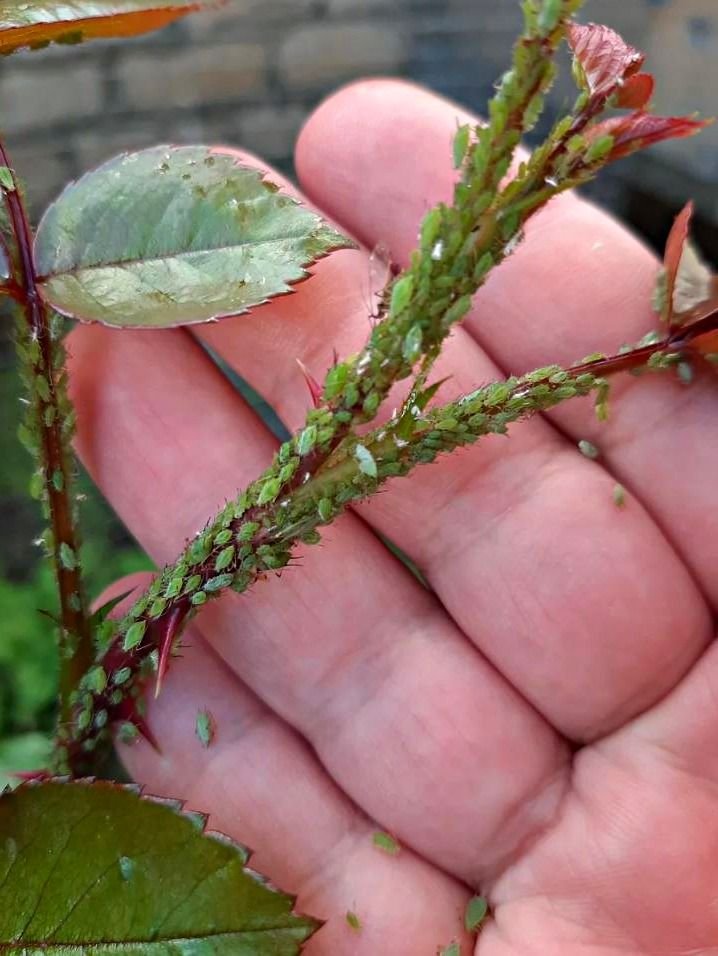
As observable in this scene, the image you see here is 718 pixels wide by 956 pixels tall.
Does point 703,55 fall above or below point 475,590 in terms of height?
above

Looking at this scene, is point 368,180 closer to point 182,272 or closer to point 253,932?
point 182,272

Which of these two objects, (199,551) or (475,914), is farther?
(475,914)

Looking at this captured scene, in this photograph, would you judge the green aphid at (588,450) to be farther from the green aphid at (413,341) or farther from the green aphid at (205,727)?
the green aphid at (205,727)

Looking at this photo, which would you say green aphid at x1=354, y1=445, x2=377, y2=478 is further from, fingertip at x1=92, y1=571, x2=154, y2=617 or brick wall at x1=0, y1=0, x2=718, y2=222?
brick wall at x1=0, y1=0, x2=718, y2=222

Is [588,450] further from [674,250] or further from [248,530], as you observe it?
[248,530]

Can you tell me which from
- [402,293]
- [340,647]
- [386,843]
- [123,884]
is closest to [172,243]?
[402,293]

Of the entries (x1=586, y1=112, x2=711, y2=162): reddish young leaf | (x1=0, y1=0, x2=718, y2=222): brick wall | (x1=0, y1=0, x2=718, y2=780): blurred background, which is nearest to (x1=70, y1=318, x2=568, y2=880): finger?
(x1=586, y1=112, x2=711, y2=162): reddish young leaf

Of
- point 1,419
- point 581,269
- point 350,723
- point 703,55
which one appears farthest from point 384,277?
point 703,55
